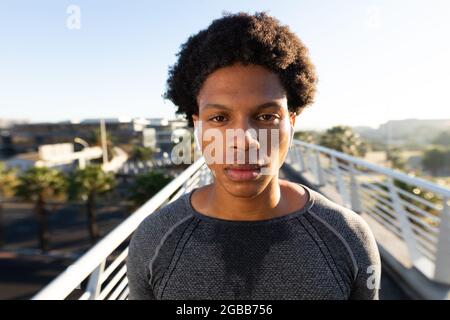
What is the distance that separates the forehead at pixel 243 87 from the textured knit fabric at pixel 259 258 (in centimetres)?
44

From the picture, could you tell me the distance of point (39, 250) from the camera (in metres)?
36.1

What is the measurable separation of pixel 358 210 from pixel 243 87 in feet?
14.0

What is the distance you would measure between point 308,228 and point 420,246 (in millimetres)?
2655

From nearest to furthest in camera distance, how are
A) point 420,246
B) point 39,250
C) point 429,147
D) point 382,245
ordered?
point 420,246 → point 382,245 → point 39,250 → point 429,147

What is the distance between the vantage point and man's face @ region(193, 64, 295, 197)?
3.57 feet

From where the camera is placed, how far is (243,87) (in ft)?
3.59

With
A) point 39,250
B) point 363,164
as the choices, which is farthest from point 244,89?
point 39,250

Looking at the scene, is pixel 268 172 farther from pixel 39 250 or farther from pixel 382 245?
pixel 39 250

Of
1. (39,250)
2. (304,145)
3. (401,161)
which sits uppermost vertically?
(304,145)

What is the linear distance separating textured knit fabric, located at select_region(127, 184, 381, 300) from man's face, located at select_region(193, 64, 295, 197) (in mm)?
185

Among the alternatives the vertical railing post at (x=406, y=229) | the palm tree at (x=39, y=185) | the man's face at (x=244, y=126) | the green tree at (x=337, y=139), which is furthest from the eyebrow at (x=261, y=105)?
the palm tree at (x=39, y=185)

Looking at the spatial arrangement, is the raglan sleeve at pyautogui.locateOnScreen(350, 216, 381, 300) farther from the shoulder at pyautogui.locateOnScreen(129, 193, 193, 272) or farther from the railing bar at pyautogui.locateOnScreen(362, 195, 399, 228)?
the railing bar at pyautogui.locateOnScreen(362, 195, 399, 228)

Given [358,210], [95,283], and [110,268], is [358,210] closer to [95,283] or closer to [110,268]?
[110,268]

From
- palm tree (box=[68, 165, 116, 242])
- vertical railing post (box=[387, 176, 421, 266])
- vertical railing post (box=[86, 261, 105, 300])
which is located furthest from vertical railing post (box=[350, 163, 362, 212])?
palm tree (box=[68, 165, 116, 242])
